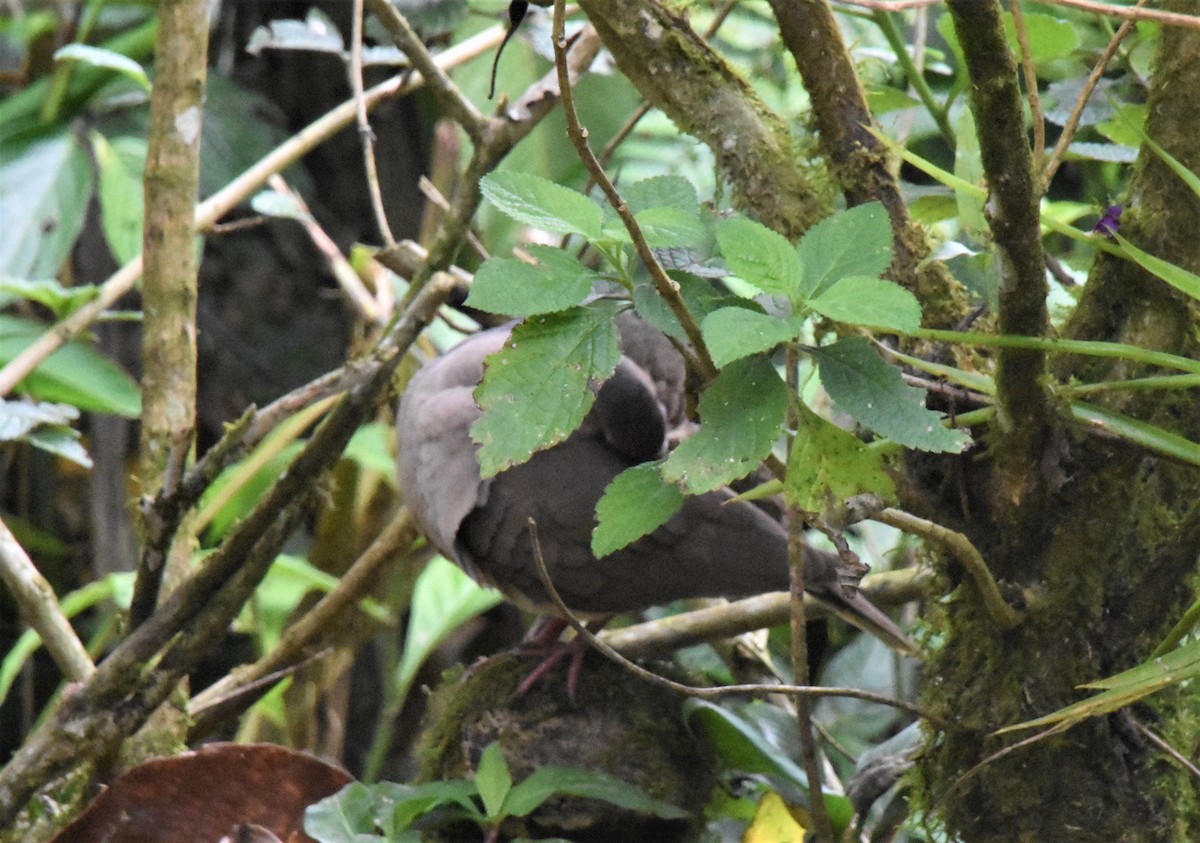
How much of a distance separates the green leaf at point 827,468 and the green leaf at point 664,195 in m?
0.18

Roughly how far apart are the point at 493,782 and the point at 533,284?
1.82 feet

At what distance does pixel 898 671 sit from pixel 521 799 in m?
0.92

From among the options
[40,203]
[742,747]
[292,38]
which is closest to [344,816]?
[742,747]

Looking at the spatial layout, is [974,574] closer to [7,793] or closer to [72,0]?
[7,793]

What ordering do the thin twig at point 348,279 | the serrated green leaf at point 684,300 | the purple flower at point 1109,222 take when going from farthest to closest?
the thin twig at point 348,279 → the purple flower at point 1109,222 → the serrated green leaf at point 684,300

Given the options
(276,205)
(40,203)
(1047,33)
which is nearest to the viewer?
(1047,33)

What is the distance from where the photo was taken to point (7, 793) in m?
1.18

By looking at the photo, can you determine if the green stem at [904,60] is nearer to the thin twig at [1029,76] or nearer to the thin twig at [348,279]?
the thin twig at [1029,76]

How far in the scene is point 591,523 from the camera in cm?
145

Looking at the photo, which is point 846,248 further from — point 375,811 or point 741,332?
point 375,811

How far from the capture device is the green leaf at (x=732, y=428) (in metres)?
0.74

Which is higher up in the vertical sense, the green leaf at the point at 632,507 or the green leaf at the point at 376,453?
the green leaf at the point at 632,507

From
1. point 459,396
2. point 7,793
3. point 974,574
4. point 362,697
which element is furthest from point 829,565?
point 362,697

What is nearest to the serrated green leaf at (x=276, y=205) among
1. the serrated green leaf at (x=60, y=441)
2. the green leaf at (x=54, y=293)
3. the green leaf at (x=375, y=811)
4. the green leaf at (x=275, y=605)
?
the green leaf at (x=54, y=293)
